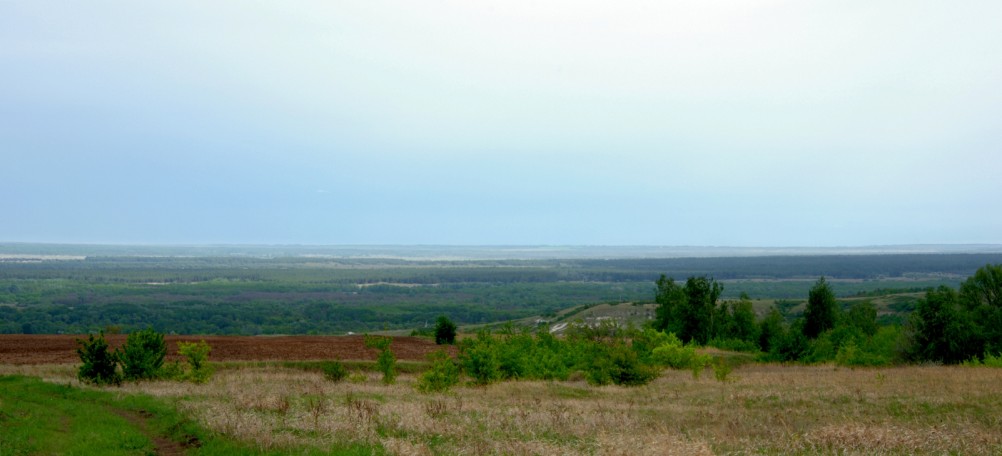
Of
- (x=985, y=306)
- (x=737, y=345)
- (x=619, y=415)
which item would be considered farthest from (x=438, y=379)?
(x=985, y=306)

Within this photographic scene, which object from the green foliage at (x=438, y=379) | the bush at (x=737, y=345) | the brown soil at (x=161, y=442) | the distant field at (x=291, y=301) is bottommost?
the distant field at (x=291, y=301)

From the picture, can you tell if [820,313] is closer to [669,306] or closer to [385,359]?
[669,306]

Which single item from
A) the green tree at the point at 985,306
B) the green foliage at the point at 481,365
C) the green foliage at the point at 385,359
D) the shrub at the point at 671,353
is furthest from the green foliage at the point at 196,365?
the green tree at the point at 985,306

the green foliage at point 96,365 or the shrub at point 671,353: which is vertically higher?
the green foliage at point 96,365

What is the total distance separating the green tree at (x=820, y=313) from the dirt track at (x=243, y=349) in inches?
1263

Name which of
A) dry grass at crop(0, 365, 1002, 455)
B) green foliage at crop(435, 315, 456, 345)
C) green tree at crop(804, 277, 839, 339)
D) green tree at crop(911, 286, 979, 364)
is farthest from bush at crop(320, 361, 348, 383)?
green tree at crop(804, 277, 839, 339)

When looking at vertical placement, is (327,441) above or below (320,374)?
above

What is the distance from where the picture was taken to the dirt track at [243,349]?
33.2m

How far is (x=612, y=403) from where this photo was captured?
2117 centimetres

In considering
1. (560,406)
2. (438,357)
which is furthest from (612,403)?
(438,357)

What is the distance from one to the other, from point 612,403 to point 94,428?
13300 mm

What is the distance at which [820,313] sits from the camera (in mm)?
58188

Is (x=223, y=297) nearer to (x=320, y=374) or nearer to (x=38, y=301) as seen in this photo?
(x=38, y=301)

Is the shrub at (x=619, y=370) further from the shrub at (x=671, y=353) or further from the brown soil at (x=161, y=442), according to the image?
the brown soil at (x=161, y=442)
